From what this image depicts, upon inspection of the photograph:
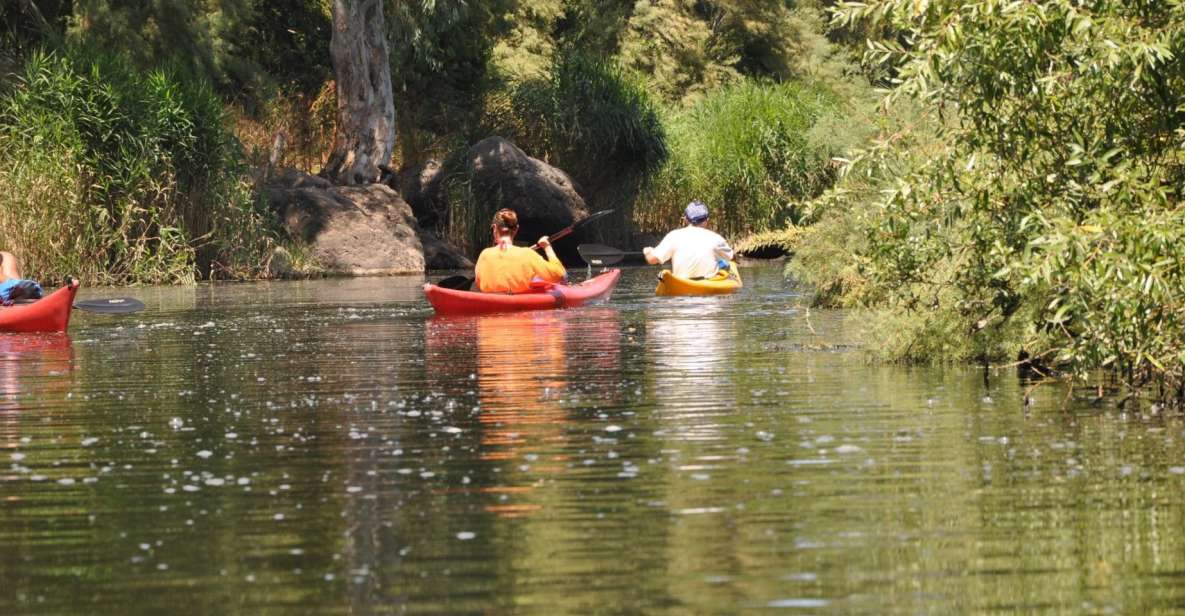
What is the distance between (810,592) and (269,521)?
2358 mm

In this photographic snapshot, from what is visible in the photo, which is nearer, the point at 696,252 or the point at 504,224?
the point at 504,224

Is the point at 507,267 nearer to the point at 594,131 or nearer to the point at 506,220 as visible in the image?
the point at 506,220

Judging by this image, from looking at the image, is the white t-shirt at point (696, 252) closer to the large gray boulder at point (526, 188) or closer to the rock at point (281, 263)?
the rock at point (281, 263)

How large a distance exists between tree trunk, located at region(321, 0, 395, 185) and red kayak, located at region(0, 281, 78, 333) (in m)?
18.1

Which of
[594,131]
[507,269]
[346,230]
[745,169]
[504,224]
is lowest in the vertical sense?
[507,269]

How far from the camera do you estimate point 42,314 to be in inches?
727

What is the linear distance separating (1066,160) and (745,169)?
28311 millimetres

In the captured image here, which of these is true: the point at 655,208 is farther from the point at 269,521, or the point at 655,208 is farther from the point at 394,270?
the point at 269,521

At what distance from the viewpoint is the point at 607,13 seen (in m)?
Answer: 48.8

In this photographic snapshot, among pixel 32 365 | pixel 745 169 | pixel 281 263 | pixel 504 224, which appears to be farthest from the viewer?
pixel 745 169

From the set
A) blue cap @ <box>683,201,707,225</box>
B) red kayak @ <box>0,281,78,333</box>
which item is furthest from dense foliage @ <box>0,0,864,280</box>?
red kayak @ <box>0,281,78,333</box>

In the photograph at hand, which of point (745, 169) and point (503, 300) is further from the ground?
point (745, 169)

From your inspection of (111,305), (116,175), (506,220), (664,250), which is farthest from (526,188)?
(111,305)

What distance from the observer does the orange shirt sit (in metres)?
20.7
